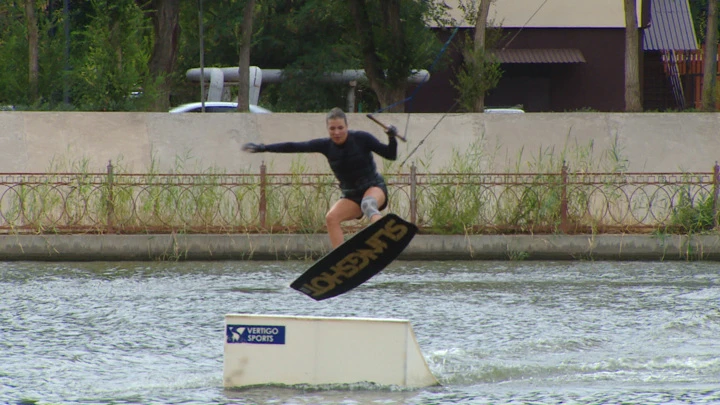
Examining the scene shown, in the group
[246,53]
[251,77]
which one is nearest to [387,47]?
[246,53]

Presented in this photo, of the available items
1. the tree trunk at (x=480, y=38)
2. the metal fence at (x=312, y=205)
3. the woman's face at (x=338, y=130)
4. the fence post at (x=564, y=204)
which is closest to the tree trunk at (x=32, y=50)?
the metal fence at (x=312, y=205)

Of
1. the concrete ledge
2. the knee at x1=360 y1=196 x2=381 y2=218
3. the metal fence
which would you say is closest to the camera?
the knee at x1=360 y1=196 x2=381 y2=218

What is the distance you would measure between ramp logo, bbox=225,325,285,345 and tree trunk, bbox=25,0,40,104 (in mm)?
17557

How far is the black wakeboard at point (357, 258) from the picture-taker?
1068cm

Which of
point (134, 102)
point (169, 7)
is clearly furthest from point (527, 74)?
point (134, 102)

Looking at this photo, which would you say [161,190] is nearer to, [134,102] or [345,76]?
[134,102]

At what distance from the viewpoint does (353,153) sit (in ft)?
35.8

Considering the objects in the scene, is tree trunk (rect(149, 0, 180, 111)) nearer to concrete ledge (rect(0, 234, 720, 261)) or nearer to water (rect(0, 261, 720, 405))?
concrete ledge (rect(0, 234, 720, 261))

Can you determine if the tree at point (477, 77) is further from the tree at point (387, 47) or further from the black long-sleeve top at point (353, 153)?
the black long-sleeve top at point (353, 153)

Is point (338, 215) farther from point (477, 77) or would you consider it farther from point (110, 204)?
point (477, 77)

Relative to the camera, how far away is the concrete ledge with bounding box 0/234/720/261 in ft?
60.6

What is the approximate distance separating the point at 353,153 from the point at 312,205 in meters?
8.10

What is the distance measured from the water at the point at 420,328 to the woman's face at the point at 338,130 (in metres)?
2.13

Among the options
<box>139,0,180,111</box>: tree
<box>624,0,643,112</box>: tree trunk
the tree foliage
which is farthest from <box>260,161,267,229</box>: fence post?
<box>624,0,643,112</box>: tree trunk
